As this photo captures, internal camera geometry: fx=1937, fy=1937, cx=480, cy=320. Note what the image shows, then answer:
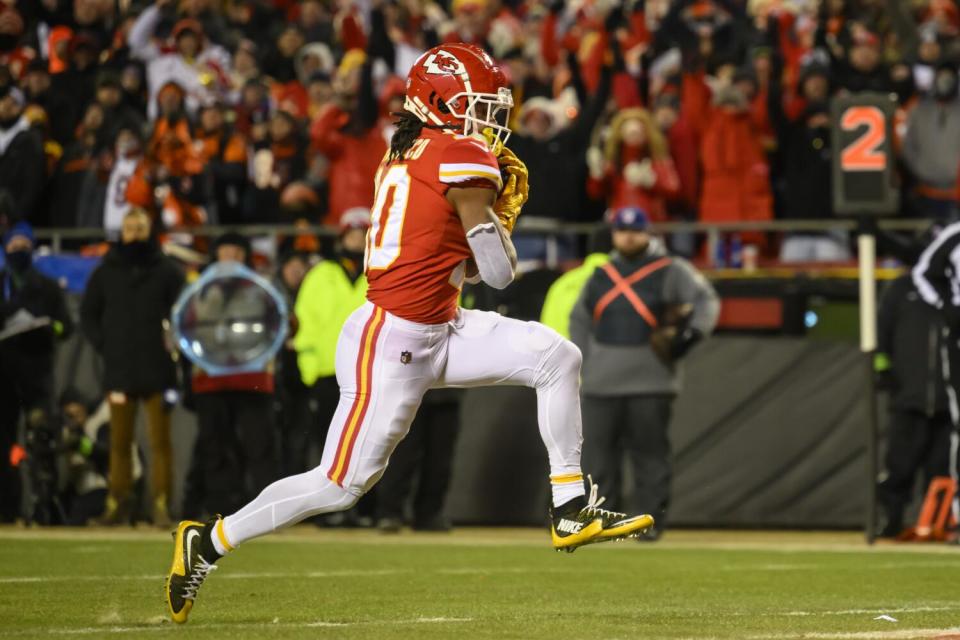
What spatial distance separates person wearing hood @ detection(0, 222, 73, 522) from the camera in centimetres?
1403

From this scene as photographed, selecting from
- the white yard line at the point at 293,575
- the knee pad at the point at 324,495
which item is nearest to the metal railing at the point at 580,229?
the white yard line at the point at 293,575

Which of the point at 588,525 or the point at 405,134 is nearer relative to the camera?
the point at 588,525

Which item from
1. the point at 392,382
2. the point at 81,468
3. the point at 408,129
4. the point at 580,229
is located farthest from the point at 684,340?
the point at 392,382

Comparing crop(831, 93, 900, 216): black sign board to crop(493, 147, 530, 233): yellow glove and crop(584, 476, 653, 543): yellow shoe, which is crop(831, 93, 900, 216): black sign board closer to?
crop(493, 147, 530, 233): yellow glove

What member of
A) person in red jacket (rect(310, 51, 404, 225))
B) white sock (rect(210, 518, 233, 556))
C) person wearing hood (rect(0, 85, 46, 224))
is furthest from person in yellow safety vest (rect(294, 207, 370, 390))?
white sock (rect(210, 518, 233, 556))

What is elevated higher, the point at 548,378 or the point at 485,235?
the point at 485,235

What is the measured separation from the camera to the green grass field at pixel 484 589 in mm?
6848

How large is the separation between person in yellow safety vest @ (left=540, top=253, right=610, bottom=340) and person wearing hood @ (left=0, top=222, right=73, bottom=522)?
3.56 m

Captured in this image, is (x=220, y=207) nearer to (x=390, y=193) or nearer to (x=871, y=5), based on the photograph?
(x=871, y=5)

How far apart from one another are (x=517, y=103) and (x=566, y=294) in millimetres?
3981

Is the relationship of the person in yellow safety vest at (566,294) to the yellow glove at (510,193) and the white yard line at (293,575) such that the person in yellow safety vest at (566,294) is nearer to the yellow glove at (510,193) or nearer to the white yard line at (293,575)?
the white yard line at (293,575)

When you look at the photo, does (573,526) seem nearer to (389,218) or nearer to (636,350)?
(389,218)

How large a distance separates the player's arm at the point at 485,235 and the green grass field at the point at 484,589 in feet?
4.12

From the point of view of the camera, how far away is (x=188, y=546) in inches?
279
